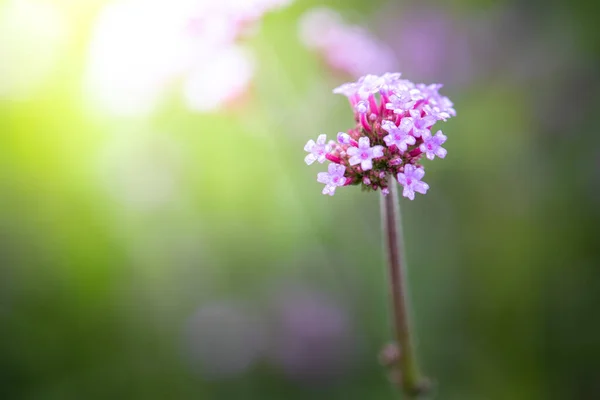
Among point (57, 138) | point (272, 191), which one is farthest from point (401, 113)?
point (57, 138)

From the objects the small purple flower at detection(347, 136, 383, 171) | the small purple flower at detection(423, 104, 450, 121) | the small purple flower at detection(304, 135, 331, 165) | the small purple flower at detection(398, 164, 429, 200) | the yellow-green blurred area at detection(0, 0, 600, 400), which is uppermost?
the yellow-green blurred area at detection(0, 0, 600, 400)

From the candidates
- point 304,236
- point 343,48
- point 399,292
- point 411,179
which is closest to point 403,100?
point 411,179

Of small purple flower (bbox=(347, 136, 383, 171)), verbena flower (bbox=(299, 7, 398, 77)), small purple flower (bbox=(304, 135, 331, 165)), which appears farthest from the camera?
verbena flower (bbox=(299, 7, 398, 77))

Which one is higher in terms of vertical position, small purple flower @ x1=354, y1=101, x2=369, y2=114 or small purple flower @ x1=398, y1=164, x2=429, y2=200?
small purple flower @ x1=354, y1=101, x2=369, y2=114

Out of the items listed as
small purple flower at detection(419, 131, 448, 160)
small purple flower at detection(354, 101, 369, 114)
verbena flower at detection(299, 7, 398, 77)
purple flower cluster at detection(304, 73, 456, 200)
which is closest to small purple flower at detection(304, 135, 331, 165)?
purple flower cluster at detection(304, 73, 456, 200)

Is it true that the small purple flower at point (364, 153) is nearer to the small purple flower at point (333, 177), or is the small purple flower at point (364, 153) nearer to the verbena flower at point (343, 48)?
the small purple flower at point (333, 177)

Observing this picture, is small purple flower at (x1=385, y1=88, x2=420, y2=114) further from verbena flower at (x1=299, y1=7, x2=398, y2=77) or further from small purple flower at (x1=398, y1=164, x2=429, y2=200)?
verbena flower at (x1=299, y1=7, x2=398, y2=77)
